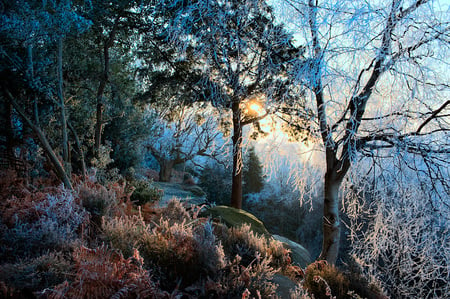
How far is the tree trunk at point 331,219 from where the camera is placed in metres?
4.92

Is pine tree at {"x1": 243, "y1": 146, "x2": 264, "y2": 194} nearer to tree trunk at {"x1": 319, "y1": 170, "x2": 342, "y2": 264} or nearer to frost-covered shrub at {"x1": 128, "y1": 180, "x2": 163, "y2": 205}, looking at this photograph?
frost-covered shrub at {"x1": 128, "y1": 180, "x2": 163, "y2": 205}

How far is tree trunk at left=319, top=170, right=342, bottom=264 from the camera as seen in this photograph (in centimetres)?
492

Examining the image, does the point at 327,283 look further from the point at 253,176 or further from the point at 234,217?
the point at 253,176

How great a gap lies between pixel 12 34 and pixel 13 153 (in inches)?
108

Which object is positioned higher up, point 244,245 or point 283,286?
point 244,245

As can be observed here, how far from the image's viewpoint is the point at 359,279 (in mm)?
3846

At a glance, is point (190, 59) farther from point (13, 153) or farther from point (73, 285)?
point (73, 285)

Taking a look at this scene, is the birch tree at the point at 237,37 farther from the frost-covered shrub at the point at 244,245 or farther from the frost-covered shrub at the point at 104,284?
the frost-covered shrub at the point at 104,284

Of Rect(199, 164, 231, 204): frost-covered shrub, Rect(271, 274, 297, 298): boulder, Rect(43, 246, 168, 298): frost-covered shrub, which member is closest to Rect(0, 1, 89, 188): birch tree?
Rect(43, 246, 168, 298): frost-covered shrub

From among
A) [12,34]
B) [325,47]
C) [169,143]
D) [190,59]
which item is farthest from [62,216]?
[169,143]

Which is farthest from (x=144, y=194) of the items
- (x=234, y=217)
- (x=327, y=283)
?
(x=327, y=283)

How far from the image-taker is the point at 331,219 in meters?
4.94

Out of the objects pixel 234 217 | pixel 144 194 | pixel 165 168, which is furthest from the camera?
pixel 165 168

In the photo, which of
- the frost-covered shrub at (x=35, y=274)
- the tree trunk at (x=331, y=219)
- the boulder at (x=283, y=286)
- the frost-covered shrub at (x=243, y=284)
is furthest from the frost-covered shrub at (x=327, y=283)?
the frost-covered shrub at (x=35, y=274)
